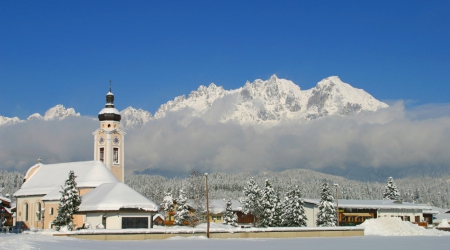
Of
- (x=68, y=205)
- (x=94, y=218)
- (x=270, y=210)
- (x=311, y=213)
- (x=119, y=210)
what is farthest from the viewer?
(x=311, y=213)

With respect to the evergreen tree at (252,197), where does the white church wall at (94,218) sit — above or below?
below

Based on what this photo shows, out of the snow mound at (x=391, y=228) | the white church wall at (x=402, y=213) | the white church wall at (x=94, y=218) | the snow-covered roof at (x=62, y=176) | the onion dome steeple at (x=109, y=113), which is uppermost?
the onion dome steeple at (x=109, y=113)

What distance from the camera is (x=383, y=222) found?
204ft

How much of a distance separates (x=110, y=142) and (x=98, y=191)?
18.3 metres

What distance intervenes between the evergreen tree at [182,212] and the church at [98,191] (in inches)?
354

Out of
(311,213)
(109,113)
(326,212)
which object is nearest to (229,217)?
(311,213)

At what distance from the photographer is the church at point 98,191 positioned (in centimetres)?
5816

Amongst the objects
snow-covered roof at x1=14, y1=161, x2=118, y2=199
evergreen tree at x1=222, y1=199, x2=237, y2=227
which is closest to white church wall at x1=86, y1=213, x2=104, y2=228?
snow-covered roof at x1=14, y1=161, x2=118, y2=199

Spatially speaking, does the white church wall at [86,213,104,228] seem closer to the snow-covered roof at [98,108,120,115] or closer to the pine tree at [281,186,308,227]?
the pine tree at [281,186,308,227]

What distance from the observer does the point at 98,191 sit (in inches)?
2505

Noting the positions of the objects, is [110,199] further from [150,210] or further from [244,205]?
[244,205]

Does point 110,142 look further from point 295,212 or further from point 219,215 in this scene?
point 295,212

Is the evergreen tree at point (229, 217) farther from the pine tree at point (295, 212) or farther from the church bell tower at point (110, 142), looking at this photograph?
the church bell tower at point (110, 142)

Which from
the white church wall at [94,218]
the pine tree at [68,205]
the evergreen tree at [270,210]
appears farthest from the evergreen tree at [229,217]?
the pine tree at [68,205]
